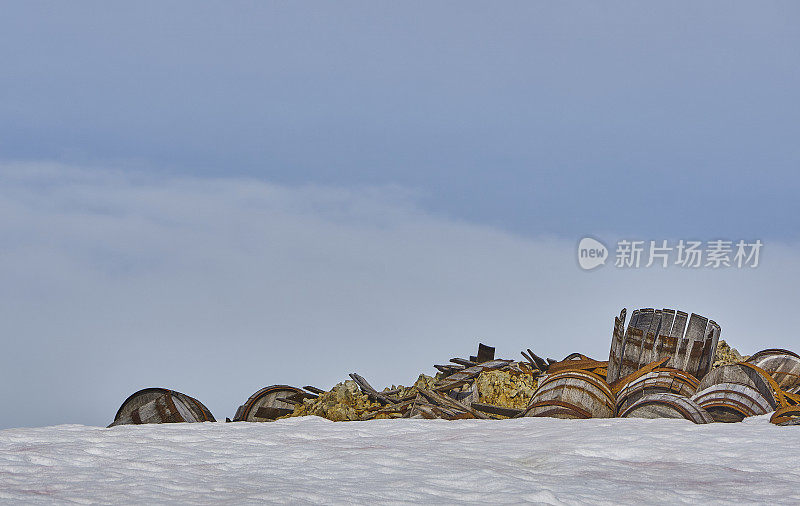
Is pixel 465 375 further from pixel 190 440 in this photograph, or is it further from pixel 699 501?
pixel 699 501

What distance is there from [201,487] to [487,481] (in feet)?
5.37

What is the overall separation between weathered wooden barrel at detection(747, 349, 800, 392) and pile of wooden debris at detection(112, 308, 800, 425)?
0.02 m

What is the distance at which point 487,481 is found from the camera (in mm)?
4781

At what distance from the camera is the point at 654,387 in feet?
32.1

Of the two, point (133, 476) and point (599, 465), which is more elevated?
point (599, 465)

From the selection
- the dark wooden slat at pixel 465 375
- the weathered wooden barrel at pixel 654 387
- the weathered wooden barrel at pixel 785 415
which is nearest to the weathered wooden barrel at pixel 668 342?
the weathered wooden barrel at pixel 654 387

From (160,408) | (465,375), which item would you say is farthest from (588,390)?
(160,408)

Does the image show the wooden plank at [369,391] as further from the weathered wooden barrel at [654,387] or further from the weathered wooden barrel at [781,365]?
the weathered wooden barrel at [781,365]

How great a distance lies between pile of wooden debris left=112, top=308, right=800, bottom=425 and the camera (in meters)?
9.09

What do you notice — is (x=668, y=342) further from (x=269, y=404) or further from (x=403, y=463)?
(x=403, y=463)

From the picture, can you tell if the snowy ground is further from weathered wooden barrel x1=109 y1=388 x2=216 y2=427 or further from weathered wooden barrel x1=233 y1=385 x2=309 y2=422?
weathered wooden barrel x1=233 y1=385 x2=309 y2=422

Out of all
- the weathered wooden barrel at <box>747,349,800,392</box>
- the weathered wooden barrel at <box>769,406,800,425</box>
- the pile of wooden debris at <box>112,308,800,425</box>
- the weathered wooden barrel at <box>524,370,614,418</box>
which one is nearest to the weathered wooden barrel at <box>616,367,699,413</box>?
the pile of wooden debris at <box>112,308,800,425</box>

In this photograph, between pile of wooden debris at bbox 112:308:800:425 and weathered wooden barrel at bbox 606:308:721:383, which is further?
weathered wooden barrel at bbox 606:308:721:383

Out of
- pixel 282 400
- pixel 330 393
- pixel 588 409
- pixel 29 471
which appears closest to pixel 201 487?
pixel 29 471
